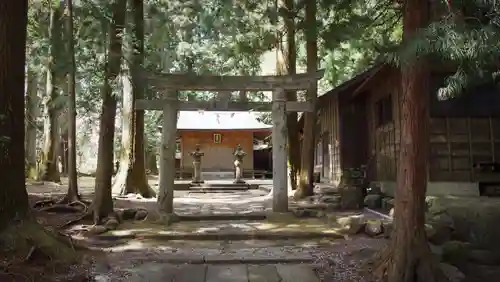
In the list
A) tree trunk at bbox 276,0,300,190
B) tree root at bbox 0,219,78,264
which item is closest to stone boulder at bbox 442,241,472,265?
tree root at bbox 0,219,78,264

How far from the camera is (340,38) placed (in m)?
12.2

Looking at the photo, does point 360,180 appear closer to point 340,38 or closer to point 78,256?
point 340,38

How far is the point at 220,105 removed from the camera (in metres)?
11.8

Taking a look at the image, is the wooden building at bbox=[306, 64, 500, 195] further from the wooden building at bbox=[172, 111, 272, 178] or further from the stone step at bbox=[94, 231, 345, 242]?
the wooden building at bbox=[172, 111, 272, 178]

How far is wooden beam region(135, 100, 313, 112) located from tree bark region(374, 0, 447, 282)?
6082 mm

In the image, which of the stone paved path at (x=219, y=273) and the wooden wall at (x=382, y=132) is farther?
the wooden wall at (x=382, y=132)

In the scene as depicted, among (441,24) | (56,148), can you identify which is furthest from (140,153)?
(441,24)

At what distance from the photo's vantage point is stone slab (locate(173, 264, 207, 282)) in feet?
20.0

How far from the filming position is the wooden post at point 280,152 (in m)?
11.7

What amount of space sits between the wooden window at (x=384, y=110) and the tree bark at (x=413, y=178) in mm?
8258

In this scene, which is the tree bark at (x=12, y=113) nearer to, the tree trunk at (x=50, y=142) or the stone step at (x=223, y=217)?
the stone step at (x=223, y=217)

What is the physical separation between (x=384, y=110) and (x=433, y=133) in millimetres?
3142

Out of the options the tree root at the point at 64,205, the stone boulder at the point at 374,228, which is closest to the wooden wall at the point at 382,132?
the stone boulder at the point at 374,228

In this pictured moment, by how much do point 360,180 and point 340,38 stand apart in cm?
414
